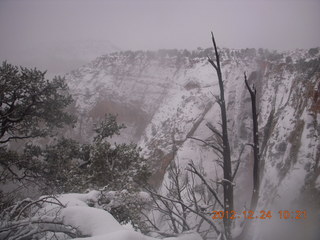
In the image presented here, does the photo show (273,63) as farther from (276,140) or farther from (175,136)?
(175,136)

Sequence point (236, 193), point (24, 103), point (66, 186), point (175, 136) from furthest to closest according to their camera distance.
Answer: point (175, 136)
point (236, 193)
point (24, 103)
point (66, 186)

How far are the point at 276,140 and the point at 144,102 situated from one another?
1784 cm

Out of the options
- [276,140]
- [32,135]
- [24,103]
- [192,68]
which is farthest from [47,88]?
[192,68]

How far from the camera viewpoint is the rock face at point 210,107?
10.1 m

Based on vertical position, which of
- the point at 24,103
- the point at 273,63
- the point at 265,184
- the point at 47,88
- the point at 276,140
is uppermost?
the point at 273,63

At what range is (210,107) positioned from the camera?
20578 millimetres

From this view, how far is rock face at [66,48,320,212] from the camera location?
10.1 meters

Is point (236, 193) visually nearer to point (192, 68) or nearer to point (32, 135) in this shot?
point (32, 135)

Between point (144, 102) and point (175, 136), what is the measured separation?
9736mm

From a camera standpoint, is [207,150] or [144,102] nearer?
[207,150]

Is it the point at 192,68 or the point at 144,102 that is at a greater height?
the point at 192,68

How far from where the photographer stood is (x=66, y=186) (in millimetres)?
6129

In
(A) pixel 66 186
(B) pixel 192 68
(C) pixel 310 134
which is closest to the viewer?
(A) pixel 66 186

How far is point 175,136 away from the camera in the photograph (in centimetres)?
1917
